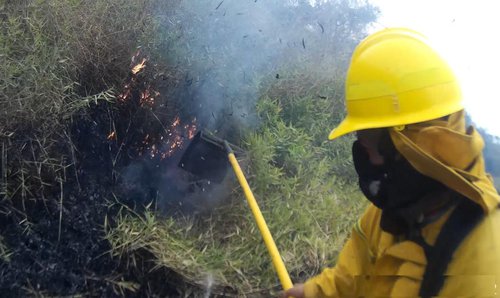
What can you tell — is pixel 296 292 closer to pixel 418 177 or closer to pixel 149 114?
pixel 418 177

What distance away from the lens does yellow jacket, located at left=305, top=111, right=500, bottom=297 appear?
1360 mm

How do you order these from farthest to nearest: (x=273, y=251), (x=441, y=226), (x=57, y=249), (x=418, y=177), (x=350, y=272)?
(x=57, y=249)
(x=273, y=251)
(x=350, y=272)
(x=418, y=177)
(x=441, y=226)

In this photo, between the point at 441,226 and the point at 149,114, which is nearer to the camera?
the point at 441,226

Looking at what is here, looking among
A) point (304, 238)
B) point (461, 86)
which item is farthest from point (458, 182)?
point (304, 238)

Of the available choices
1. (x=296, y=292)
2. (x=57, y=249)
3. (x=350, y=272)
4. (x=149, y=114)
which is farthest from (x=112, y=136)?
(x=350, y=272)

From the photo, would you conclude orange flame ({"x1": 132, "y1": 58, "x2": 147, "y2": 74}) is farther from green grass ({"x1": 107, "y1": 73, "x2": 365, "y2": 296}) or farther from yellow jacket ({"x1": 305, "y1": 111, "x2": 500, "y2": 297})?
yellow jacket ({"x1": 305, "y1": 111, "x2": 500, "y2": 297})

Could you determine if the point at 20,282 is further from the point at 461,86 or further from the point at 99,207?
the point at 461,86

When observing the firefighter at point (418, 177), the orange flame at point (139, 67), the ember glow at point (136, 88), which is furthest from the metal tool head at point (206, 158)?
the firefighter at point (418, 177)

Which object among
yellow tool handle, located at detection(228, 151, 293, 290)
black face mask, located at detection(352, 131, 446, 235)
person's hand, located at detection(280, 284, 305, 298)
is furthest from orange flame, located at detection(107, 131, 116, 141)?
black face mask, located at detection(352, 131, 446, 235)

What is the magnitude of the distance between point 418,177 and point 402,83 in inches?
13.4

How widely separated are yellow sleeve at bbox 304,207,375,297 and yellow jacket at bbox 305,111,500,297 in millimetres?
164

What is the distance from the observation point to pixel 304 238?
3.64 meters

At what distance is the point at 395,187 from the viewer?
164 centimetres

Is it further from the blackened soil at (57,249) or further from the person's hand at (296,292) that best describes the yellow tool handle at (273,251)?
the blackened soil at (57,249)
